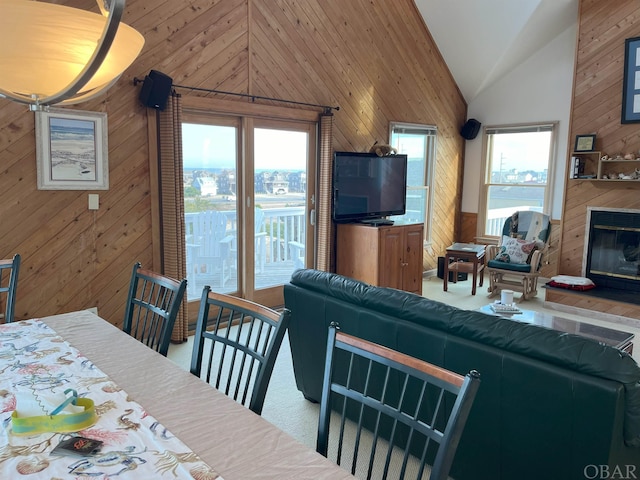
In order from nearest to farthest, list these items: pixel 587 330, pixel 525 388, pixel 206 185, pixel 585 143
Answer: pixel 525 388, pixel 587 330, pixel 206 185, pixel 585 143

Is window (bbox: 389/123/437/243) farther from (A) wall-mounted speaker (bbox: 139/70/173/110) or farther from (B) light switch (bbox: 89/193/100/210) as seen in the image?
(B) light switch (bbox: 89/193/100/210)

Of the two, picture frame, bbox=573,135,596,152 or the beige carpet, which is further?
picture frame, bbox=573,135,596,152

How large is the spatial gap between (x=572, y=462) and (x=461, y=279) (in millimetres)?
5018

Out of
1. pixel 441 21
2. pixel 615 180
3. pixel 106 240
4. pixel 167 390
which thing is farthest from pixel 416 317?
pixel 441 21

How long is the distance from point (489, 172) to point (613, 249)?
2114 mm

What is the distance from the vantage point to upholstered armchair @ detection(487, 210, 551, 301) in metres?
5.62

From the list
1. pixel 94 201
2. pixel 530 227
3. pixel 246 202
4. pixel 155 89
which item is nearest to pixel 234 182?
pixel 246 202

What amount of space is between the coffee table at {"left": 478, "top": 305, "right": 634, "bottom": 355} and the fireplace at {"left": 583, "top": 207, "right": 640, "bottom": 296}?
203 cm

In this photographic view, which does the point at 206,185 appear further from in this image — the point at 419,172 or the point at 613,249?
the point at 613,249

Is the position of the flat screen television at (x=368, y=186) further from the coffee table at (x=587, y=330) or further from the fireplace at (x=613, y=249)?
the fireplace at (x=613, y=249)

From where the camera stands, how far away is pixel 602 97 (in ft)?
17.4

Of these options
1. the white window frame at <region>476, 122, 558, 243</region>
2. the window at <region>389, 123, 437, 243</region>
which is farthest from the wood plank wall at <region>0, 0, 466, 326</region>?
the white window frame at <region>476, 122, 558, 243</region>

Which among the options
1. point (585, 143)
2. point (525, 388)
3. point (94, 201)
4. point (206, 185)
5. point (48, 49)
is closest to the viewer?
point (48, 49)

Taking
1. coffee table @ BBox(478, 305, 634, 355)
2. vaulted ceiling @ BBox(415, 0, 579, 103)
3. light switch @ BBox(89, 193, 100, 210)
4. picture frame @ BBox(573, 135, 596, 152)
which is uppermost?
vaulted ceiling @ BBox(415, 0, 579, 103)
